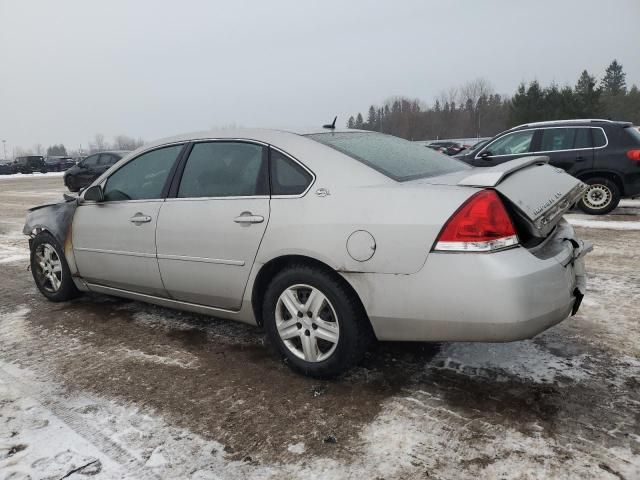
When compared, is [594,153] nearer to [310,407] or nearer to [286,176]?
[286,176]

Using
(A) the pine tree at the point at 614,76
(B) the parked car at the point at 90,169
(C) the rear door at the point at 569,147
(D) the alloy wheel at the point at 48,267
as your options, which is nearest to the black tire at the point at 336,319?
(D) the alloy wheel at the point at 48,267

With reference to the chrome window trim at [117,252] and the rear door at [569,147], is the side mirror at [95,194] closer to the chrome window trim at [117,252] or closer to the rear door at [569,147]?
the chrome window trim at [117,252]

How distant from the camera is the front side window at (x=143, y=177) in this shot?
3840mm

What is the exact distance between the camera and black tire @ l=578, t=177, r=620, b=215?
8789mm

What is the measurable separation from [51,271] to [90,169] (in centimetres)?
1593

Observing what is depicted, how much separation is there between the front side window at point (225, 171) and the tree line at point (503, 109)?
45928 millimetres

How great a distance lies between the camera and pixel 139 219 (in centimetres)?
383

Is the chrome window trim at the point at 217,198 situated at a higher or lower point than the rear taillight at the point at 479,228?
higher

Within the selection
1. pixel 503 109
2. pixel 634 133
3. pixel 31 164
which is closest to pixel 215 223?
pixel 634 133

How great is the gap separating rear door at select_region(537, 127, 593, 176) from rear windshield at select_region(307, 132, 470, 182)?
6.29 m

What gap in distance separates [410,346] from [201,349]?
4.86 feet

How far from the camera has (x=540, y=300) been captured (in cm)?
249

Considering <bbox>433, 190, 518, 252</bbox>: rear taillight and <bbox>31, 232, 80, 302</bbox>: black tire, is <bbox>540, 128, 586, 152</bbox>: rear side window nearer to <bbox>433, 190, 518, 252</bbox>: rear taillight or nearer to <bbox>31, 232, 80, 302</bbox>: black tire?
<bbox>433, 190, 518, 252</bbox>: rear taillight

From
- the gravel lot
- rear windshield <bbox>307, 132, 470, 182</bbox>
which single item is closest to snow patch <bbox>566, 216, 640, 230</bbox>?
the gravel lot
